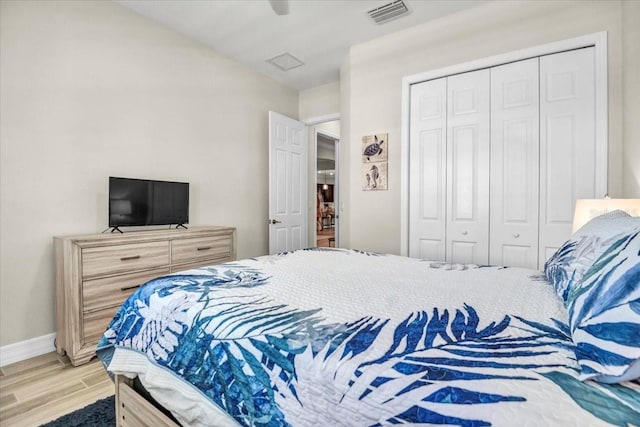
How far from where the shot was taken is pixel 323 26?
10.6 ft

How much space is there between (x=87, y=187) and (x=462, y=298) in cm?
294

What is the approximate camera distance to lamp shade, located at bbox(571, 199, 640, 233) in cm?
183

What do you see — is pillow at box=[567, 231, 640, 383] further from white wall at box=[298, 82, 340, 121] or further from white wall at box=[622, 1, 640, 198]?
white wall at box=[298, 82, 340, 121]

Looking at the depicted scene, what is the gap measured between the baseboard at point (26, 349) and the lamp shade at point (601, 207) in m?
3.93

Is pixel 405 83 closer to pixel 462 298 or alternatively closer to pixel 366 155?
pixel 366 155

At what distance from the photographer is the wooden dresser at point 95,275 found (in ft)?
7.30

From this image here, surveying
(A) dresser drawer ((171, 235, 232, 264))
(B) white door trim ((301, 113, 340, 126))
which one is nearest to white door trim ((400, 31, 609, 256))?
(B) white door trim ((301, 113, 340, 126))

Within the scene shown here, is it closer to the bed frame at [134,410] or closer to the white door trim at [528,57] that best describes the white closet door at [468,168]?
the white door trim at [528,57]

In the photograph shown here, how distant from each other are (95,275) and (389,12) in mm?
3378

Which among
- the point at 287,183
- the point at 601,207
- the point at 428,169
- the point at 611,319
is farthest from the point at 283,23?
the point at 611,319

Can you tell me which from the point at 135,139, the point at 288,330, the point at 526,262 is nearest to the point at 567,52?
the point at 526,262

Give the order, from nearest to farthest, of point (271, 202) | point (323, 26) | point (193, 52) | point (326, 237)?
1. point (323, 26)
2. point (193, 52)
3. point (271, 202)
4. point (326, 237)

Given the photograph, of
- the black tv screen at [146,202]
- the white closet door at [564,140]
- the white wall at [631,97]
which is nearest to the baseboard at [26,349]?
the black tv screen at [146,202]

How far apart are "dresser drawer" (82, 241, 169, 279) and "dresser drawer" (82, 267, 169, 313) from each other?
0.05m
